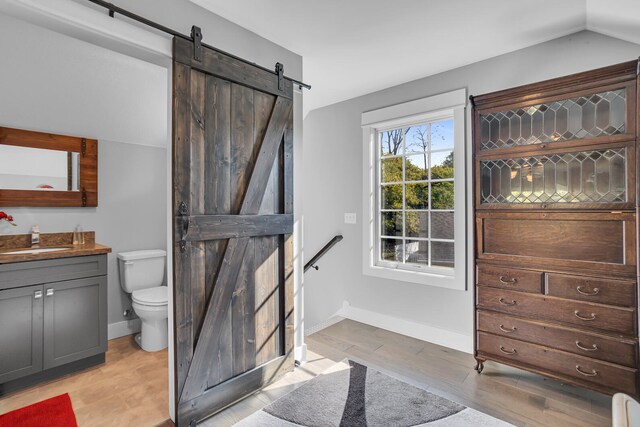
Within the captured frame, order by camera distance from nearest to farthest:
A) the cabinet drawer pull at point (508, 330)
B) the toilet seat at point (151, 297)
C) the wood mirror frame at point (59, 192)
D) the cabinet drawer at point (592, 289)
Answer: the cabinet drawer at point (592, 289)
the cabinet drawer pull at point (508, 330)
the wood mirror frame at point (59, 192)
the toilet seat at point (151, 297)

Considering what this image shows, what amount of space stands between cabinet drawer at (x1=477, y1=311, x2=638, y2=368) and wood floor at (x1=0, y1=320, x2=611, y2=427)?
362 mm

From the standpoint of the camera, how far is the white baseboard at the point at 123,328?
309cm

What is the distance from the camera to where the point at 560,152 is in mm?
2186

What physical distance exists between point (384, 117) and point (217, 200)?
81.5 inches

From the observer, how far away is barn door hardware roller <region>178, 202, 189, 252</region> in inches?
71.7

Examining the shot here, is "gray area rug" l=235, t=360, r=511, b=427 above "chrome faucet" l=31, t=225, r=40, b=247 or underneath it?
underneath

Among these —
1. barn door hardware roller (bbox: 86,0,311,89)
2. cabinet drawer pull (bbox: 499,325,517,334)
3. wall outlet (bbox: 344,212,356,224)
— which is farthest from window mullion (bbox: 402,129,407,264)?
barn door hardware roller (bbox: 86,0,311,89)

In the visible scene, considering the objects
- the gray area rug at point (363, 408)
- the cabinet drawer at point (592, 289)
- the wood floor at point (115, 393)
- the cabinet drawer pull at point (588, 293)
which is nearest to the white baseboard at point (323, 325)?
the gray area rug at point (363, 408)

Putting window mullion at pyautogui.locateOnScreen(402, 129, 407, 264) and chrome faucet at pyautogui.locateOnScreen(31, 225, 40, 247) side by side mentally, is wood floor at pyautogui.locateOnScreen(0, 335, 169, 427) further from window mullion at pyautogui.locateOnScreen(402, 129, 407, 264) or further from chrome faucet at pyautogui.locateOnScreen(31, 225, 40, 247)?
window mullion at pyautogui.locateOnScreen(402, 129, 407, 264)

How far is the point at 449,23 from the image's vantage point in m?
2.17

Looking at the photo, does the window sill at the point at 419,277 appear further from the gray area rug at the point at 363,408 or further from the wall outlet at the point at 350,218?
the gray area rug at the point at 363,408

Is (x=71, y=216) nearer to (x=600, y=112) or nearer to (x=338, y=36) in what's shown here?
(x=338, y=36)

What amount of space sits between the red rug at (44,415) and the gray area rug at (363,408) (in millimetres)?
1029

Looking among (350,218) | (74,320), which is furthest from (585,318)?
(74,320)
